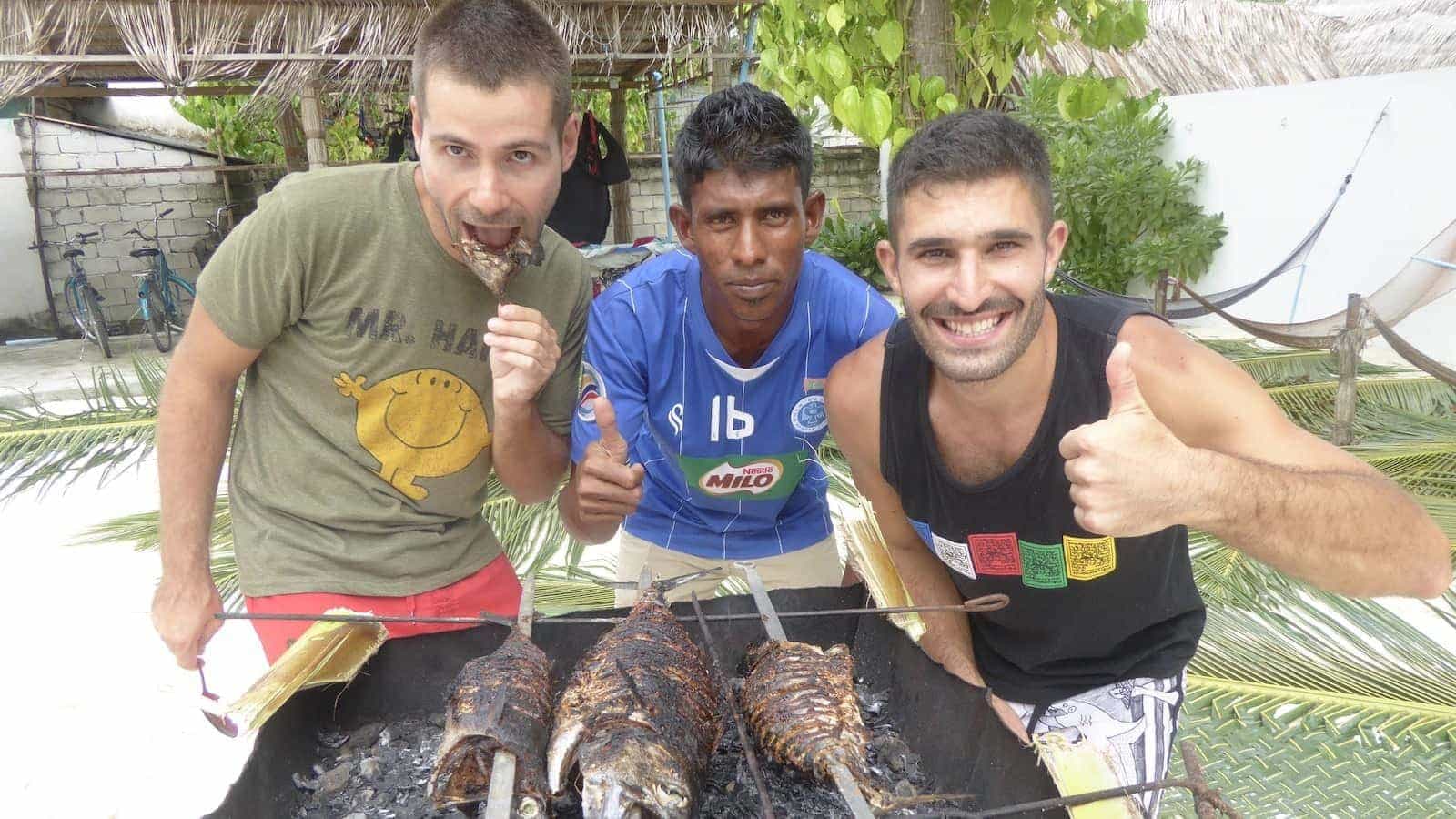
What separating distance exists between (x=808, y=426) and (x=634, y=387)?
1.81 feet

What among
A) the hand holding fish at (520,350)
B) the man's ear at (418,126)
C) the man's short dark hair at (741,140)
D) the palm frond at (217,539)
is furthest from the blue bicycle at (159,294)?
the hand holding fish at (520,350)

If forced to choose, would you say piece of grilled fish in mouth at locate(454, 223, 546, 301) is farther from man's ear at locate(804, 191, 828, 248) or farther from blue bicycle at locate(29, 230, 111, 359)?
blue bicycle at locate(29, 230, 111, 359)

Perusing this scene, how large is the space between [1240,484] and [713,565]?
1.81 m

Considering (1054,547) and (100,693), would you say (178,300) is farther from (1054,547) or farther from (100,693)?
(1054,547)

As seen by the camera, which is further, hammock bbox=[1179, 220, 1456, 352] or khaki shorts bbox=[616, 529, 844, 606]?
hammock bbox=[1179, 220, 1456, 352]

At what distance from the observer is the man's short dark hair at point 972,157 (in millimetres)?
1942

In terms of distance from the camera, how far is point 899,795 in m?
1.82

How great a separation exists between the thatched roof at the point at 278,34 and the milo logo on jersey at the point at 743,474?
5193 mm

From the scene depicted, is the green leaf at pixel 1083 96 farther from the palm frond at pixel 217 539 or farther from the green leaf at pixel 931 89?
the palm frond at pixel 217 539

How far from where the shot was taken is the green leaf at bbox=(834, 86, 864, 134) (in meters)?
3.06

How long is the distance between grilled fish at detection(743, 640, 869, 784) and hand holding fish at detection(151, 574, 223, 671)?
1.39m

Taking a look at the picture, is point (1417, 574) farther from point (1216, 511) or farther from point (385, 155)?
point (385, 155)

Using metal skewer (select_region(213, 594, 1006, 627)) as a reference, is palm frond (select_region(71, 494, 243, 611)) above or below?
below

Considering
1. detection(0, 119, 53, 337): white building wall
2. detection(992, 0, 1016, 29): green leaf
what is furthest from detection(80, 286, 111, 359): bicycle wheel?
detection(992, 0, 1016, 29): green leaf
